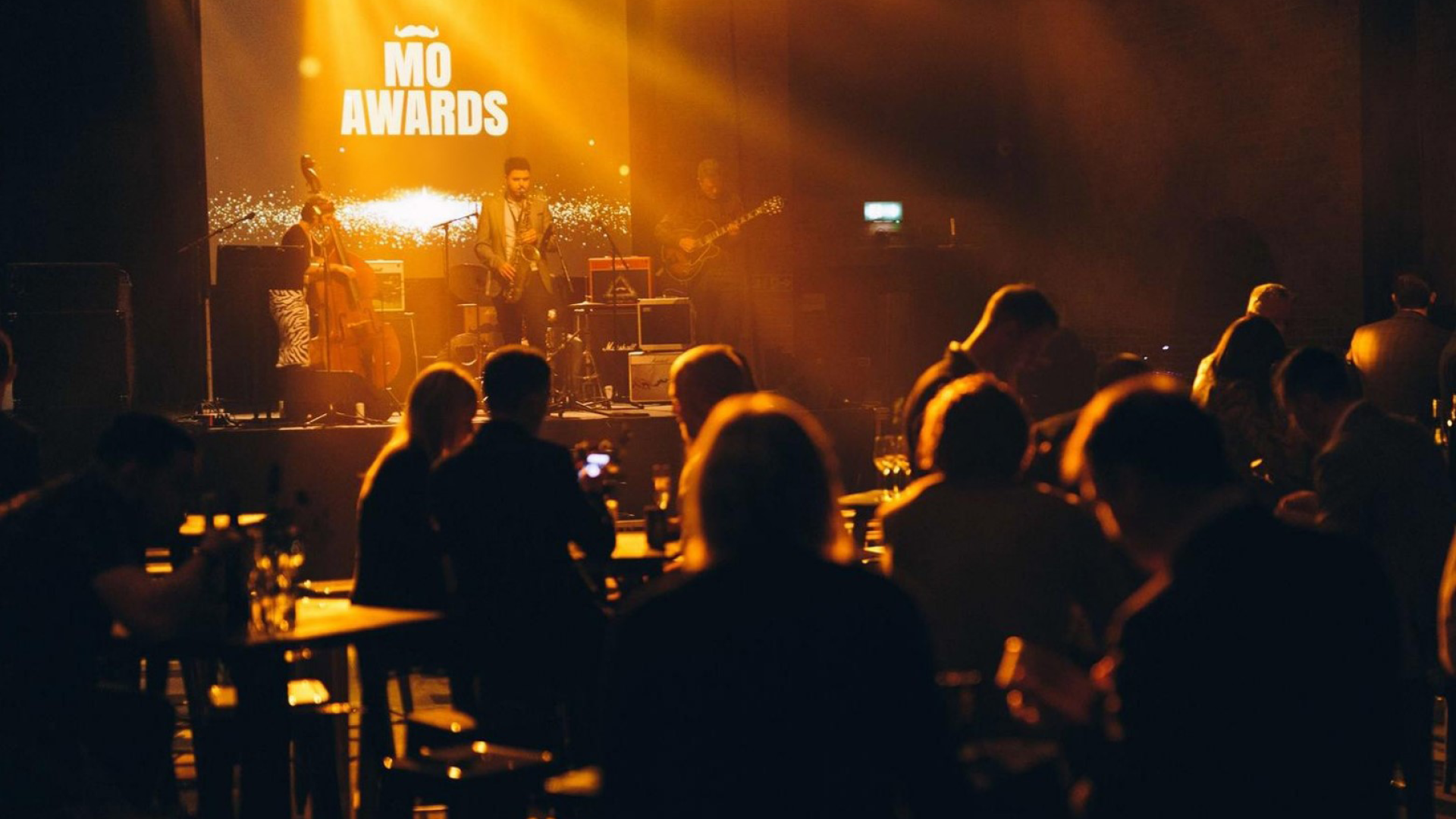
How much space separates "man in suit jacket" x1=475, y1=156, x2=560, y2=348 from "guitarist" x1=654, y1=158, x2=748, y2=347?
3.52 ft

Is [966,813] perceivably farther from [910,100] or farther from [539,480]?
[910,100]

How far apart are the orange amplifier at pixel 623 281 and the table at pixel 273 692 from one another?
829cm

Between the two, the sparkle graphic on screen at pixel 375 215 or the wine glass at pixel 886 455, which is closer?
the wine glass at pixel 886 455

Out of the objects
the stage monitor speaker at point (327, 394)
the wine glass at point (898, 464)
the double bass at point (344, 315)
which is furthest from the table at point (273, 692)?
the double bass at point (344, 315)

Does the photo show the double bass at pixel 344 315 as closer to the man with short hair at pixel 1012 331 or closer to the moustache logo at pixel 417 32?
the moustache logo at pixel 417 32

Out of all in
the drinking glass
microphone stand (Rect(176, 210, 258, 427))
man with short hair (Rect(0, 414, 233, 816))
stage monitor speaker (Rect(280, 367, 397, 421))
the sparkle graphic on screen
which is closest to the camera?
man with short hair (Rect(0, 414, 233, 816))

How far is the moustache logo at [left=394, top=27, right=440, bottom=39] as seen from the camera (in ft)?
44.3

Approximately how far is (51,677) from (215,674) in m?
2.57

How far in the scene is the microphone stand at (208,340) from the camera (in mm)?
10570

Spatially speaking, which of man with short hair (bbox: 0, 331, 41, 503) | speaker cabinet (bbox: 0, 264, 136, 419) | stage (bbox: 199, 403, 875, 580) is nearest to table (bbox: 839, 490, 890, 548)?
man with short hair (bbox: 0, 331, 41, 503)

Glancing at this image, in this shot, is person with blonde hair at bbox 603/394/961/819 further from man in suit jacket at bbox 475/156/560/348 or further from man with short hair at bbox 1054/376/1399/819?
man in suit jacket at bbox 475/156/560/348

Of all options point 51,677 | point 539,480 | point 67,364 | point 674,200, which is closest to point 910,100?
point 674,200

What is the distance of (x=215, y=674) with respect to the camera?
5.96 m

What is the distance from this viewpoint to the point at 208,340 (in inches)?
491
